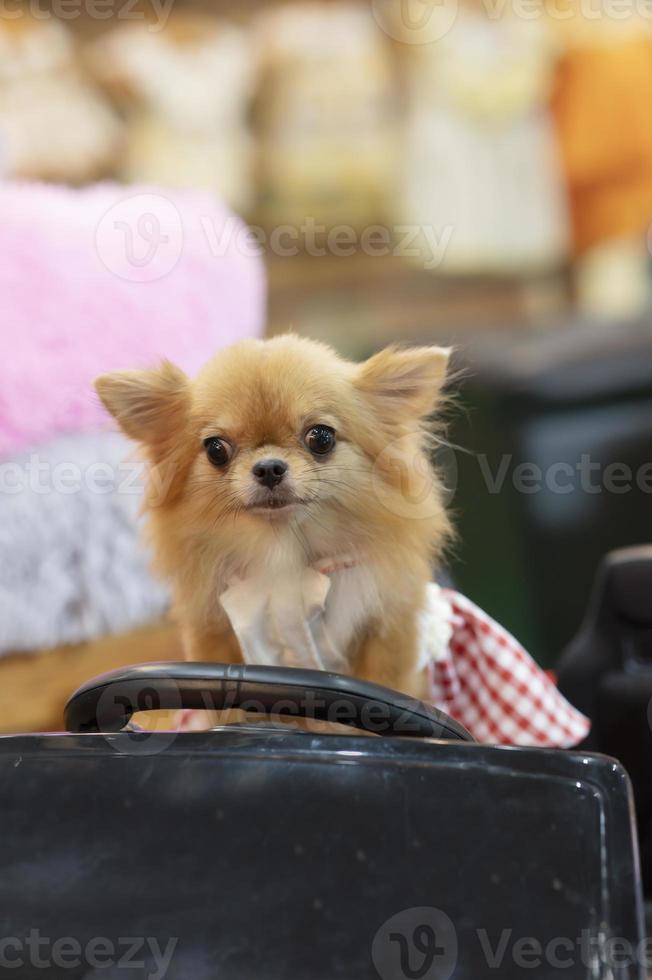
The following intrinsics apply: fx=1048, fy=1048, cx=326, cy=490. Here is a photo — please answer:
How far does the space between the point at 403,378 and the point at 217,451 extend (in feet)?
0.31

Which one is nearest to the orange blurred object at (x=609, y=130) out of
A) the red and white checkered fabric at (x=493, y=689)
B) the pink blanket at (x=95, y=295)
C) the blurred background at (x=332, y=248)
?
the blurred background at (x=332, y=248)

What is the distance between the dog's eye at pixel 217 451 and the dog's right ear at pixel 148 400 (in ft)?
0.06

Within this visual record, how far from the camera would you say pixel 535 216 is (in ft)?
6.09

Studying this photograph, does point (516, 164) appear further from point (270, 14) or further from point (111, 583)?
point (111, 583)

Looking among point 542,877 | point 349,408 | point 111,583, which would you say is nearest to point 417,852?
point 542,877

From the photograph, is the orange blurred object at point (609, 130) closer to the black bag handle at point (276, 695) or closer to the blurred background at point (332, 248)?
the blurred background at point (332, 248)

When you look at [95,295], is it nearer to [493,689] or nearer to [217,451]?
[217,451]

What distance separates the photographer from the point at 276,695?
0.46m

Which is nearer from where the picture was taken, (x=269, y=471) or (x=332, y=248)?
(x=269, y=471)

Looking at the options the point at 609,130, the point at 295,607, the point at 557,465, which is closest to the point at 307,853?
the point at 295,607

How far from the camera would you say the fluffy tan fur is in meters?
0.48

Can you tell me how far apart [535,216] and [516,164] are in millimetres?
97

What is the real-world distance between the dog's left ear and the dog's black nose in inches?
2.4

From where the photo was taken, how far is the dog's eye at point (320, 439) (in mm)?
482
